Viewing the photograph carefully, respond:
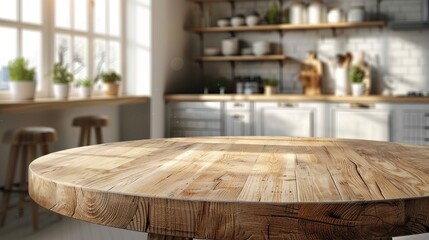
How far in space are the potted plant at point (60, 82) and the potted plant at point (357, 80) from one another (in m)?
2.80

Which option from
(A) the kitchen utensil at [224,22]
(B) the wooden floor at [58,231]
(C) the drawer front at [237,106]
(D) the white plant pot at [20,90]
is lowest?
(B) the wooden floor at [58,231]

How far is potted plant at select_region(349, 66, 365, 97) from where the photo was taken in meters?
5.36

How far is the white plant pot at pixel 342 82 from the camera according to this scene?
18.7 feet

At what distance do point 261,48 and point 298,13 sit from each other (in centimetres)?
54

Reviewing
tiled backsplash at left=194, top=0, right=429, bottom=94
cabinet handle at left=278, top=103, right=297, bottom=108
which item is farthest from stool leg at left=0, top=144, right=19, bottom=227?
tiled backsplash at left=194, top=0, right=429, bottom=94

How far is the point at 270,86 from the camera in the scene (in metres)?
5.70

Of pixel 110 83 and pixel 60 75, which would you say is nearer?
pixel 60 75

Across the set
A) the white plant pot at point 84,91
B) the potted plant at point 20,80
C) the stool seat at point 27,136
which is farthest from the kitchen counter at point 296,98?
the stool seat at point 27,136

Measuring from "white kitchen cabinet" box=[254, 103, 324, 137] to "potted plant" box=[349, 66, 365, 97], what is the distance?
0.45 meters

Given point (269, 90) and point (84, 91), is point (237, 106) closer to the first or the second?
point (269, 90)

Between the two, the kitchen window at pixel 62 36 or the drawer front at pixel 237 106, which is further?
the drawer front at pixel 237 106

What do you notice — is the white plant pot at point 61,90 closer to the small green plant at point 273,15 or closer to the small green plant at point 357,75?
the small green plant at point 273,15

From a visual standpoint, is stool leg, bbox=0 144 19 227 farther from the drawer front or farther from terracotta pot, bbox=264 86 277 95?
terracotta pot, bbox=264 86 277 95

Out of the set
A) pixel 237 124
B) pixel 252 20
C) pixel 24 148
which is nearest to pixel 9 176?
pixel 24 148
